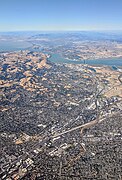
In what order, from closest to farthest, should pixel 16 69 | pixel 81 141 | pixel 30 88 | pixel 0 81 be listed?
pixel 81 141 < pixel 30 88 < pixel 0 81 < pixel 16 69

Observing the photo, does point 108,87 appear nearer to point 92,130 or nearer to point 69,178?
point 92,130

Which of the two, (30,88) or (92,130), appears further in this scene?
(30,88)

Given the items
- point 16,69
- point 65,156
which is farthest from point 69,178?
point 16,69

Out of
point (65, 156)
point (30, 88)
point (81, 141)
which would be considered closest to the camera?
point (65, 156)

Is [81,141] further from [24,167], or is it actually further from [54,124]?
[24,167]

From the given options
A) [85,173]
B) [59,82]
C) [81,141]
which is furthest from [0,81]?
[85,173]

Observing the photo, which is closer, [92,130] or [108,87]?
[92,130]

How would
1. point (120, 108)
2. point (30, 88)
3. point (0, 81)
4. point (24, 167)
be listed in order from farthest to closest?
point (0, 81)
point (30, 88)
point (120, 108)
point (24, 167)

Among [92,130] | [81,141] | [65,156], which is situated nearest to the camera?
[65,156]
